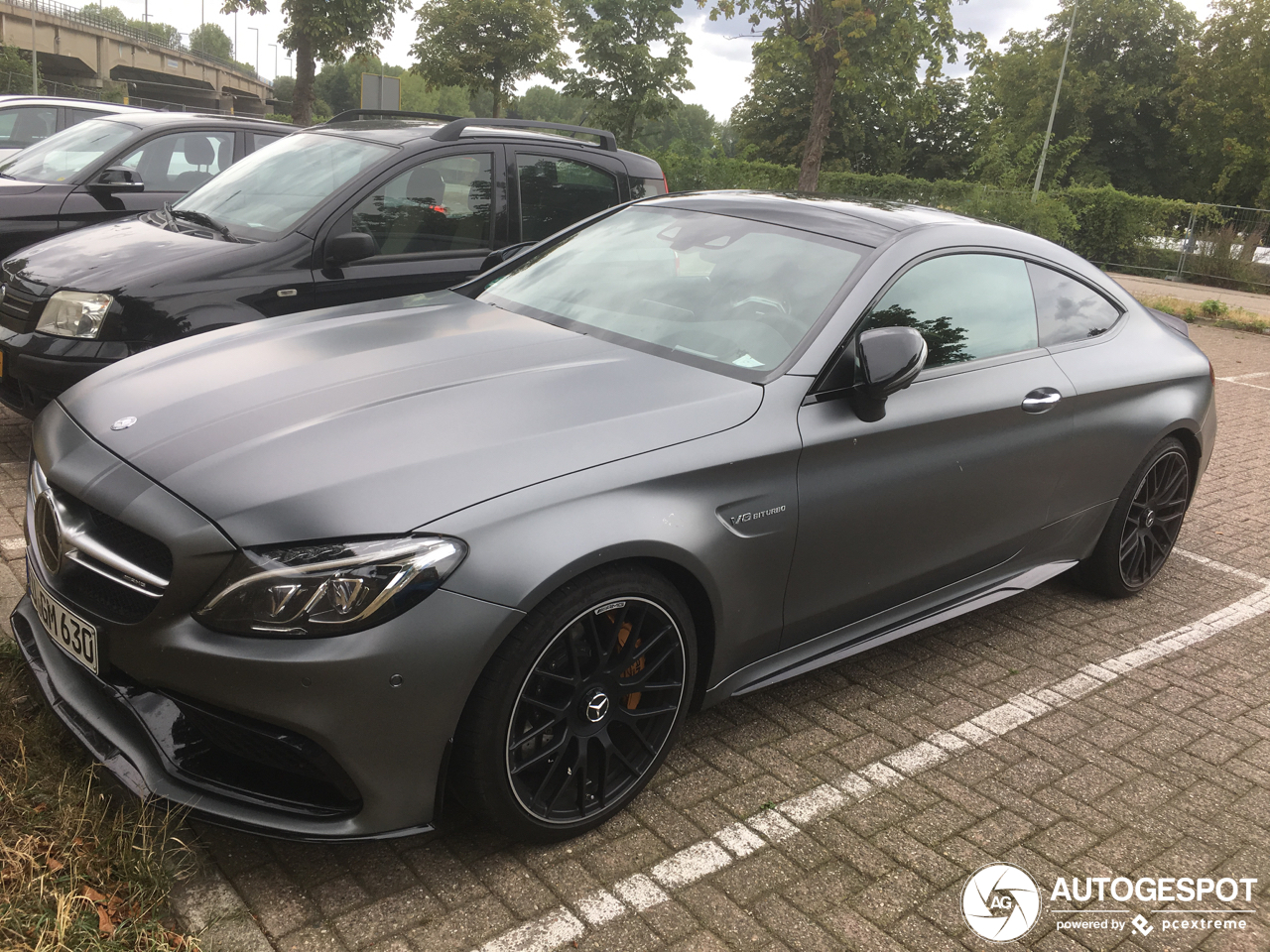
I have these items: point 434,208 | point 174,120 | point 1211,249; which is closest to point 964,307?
point 434,208

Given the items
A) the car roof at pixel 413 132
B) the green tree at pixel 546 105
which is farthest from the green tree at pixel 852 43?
the green tree at pixel 546 105

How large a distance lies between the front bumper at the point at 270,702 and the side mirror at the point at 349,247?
2734 mm

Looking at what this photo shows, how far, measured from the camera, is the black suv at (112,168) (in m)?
6.64

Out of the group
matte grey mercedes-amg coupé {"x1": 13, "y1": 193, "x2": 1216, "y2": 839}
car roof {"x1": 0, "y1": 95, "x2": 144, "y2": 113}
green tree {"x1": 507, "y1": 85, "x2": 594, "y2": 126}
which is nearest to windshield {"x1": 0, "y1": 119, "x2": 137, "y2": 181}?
car roof {"x1": 0, "y1": 95, "x2": 144, "y2": 113}

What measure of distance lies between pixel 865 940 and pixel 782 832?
16.6 inches

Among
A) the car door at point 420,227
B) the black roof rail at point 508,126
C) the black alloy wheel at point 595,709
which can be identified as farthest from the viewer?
the black roof rail at point 508,126

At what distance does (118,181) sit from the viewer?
6.72 metres

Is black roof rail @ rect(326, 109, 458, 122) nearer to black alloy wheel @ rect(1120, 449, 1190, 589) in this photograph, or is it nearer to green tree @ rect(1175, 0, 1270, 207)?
black alloy wheel @ rect(1120, 449, 1190, 589)

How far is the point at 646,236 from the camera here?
393 centimetres

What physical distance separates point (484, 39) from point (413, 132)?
3797cm

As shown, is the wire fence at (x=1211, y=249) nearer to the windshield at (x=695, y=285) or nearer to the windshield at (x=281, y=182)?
the windshield at (x=281, y=182)

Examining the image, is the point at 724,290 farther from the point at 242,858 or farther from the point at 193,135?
the point at 193,135

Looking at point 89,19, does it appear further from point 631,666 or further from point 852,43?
point 631,666

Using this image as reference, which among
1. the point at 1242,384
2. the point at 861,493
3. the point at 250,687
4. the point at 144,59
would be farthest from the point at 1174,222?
the point at 144,59
